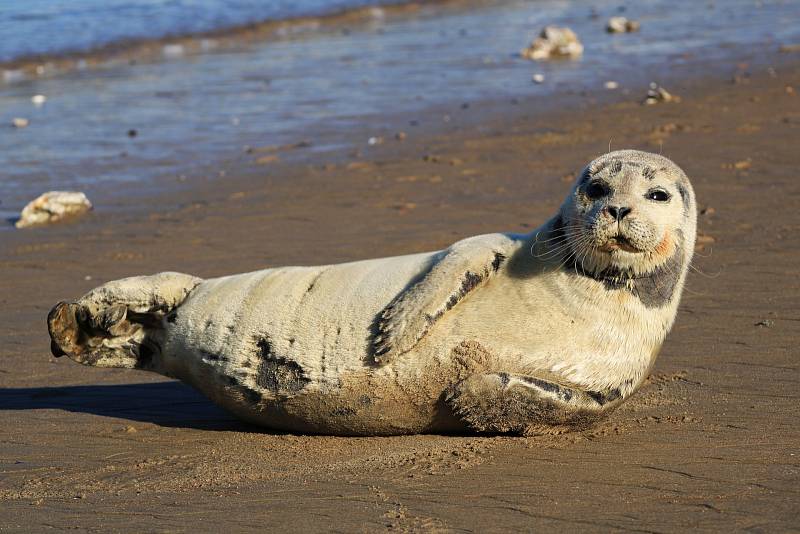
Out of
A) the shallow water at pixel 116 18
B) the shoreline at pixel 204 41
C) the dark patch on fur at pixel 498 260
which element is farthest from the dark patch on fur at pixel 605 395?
the shallow water at pixel 116 18

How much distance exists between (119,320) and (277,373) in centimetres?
103

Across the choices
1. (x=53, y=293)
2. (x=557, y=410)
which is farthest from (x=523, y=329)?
(x=53, y=293)

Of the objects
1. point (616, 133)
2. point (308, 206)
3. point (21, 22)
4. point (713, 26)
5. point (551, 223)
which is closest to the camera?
point (551, 223)

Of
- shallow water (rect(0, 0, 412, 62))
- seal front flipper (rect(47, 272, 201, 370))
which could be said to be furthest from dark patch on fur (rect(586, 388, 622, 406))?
shallow water (rect(0, 0, 412, 62))

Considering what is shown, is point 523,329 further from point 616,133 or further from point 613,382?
point 616,133

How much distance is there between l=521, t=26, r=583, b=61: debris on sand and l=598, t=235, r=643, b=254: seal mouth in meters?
12.0

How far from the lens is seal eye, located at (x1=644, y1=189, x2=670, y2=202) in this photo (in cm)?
501

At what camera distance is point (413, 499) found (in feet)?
14.6

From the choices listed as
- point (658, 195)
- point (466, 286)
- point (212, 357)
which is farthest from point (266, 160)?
point (658, 195)

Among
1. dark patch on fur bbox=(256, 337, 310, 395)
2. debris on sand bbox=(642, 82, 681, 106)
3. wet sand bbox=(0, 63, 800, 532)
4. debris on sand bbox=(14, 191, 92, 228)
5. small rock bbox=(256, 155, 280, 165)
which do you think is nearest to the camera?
wet sand bbox=(0, 63, 800, 532)

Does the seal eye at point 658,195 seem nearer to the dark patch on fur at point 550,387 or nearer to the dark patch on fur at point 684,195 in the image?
the dark patch on fur at point 684,195

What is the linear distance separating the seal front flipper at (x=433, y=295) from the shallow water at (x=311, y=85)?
5766 millimetres

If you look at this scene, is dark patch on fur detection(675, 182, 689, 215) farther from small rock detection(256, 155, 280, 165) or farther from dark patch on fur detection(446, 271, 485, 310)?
small rock detection(256, 155, 280, 165)

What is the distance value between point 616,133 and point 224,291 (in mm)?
6569
